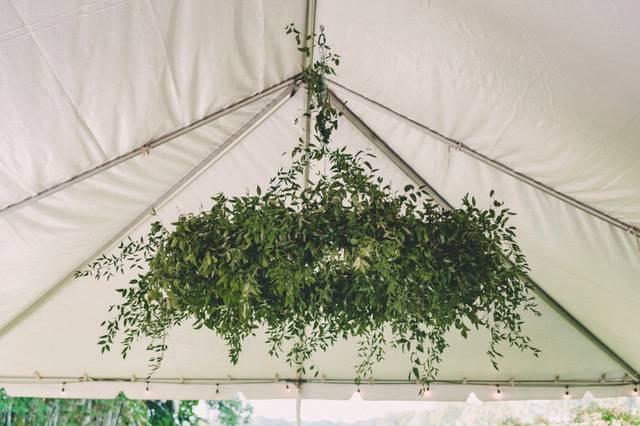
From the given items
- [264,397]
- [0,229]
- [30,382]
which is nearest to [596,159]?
[0,229]

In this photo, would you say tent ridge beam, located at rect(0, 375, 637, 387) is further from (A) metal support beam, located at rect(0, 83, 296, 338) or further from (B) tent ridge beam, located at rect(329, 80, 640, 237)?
(B) tent ridge beam, located at rect(329, 80, 640, 237)

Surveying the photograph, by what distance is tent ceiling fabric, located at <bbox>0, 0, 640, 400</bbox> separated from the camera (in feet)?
6.14

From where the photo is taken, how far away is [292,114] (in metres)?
3.08

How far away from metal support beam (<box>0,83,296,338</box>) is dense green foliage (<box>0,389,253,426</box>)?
11.4ft

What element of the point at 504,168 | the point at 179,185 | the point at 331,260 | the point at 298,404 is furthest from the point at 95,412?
the point at 504,168

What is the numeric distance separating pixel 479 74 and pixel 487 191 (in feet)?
3.78

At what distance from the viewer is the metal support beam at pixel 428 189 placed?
123 inches

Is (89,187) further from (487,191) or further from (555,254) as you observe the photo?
(555,254)

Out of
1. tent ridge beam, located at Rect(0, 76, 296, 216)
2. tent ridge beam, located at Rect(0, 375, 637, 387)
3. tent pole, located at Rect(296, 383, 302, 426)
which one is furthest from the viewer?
tent pole, located at Rect(296, 383, 302, 426)

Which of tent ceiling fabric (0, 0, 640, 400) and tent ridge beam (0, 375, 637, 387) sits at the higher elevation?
tent ceiling fabric (0, 0, 640, 400)

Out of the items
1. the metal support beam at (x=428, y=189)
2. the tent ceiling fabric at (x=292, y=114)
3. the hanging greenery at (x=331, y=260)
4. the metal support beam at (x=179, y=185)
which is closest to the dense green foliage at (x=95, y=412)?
the metal support beam at (x=179, y=185)

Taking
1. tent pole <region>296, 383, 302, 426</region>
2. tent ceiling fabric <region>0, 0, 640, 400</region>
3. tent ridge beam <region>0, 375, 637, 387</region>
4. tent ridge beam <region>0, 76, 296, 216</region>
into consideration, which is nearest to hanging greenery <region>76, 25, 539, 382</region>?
tent ceiling fabric <region>0, 0, 640, 400</region>

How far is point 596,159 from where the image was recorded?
2.38 metres

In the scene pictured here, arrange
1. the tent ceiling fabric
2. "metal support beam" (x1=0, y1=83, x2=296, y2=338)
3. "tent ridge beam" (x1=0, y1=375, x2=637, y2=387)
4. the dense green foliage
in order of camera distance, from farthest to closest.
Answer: the dense green foliage, "tent ridge beam" (x1=0, y1=375, x2=637, y2=387), "metal support beam" (x1=0, y1=83, x2=296, y2=338), the tent ceiling fabric
